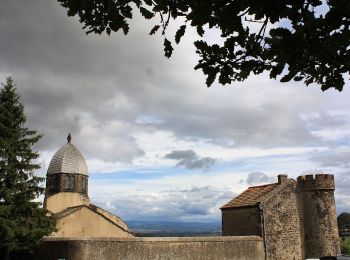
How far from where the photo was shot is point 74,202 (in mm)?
36906

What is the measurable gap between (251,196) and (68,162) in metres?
19.8

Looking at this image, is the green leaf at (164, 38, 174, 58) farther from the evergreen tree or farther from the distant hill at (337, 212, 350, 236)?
the distant hill at (337, 212, 350, 236)

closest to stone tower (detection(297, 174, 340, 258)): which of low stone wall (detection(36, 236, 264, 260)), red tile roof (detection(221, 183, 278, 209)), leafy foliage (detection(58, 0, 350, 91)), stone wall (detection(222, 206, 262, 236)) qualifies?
red tile roof (detection(221, 183, 278, 209))

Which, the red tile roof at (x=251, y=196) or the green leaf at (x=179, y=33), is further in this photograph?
the red tile roof at (x=251, y=196)

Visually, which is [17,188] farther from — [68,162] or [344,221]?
[344,221]

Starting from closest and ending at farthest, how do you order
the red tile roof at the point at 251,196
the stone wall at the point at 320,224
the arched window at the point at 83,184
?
the red tile roof at the point at 251,196 → the stone wall at the point at 320,224 → the arched window at the point at 83,184

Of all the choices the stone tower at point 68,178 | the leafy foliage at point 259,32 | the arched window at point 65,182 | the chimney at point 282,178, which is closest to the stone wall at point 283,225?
the chimney at point 282,178

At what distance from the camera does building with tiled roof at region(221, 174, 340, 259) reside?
1000 inches

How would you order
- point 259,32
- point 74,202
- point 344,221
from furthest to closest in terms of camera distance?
point 344,221 → point 74,202 → point 259,32

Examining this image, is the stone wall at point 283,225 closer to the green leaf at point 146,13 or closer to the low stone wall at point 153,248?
the low stone wall at point 153,248

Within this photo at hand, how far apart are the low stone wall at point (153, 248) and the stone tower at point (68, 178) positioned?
43.3 feet

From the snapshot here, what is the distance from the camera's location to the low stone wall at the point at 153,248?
21.1 metres

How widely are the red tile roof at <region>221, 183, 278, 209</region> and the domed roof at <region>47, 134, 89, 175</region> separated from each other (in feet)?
55.8

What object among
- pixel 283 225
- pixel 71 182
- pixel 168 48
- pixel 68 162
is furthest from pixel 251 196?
pixel 168 48
